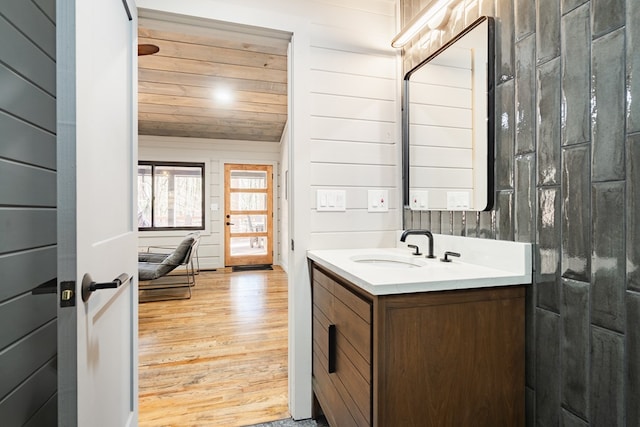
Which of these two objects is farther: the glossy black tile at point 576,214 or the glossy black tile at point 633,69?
the glossy black tile at point 576,214

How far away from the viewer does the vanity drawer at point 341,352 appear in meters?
1.03


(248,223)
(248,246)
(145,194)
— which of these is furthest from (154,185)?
(248,246)

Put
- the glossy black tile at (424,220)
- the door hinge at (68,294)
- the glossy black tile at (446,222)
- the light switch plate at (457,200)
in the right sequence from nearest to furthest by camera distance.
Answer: the door hinge at (68,294) → the light switch plate at (457,200) → the glossy black tile at (446,222) → the glossy black tile at (424,220)

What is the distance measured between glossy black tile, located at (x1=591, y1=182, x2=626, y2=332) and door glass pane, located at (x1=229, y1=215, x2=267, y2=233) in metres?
5.61

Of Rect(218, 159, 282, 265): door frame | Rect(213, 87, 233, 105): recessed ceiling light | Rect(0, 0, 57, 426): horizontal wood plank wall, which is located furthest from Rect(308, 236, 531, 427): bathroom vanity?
Rect(218, 159, 282, 265): door frame

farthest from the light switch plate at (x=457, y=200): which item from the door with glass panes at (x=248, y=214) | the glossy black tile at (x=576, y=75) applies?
the door with glass panes at (x=248, y=214)

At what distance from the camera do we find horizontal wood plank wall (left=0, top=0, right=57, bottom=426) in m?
0.91

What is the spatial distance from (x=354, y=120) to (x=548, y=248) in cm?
116

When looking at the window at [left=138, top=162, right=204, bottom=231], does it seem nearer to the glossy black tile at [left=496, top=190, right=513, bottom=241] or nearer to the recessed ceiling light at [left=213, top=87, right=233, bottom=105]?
the recessed ceiling light at [left=213, top=87, right=233, bottom=105]

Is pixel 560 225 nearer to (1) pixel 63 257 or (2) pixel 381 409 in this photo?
(2) pixel 381 409

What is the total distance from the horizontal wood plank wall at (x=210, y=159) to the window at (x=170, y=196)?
134mm

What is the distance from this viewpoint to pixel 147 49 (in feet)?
8.84

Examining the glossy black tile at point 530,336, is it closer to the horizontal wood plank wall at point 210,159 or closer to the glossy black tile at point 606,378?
the glossy black tile at point 606,378

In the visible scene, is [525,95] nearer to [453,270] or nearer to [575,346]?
[453,270]
